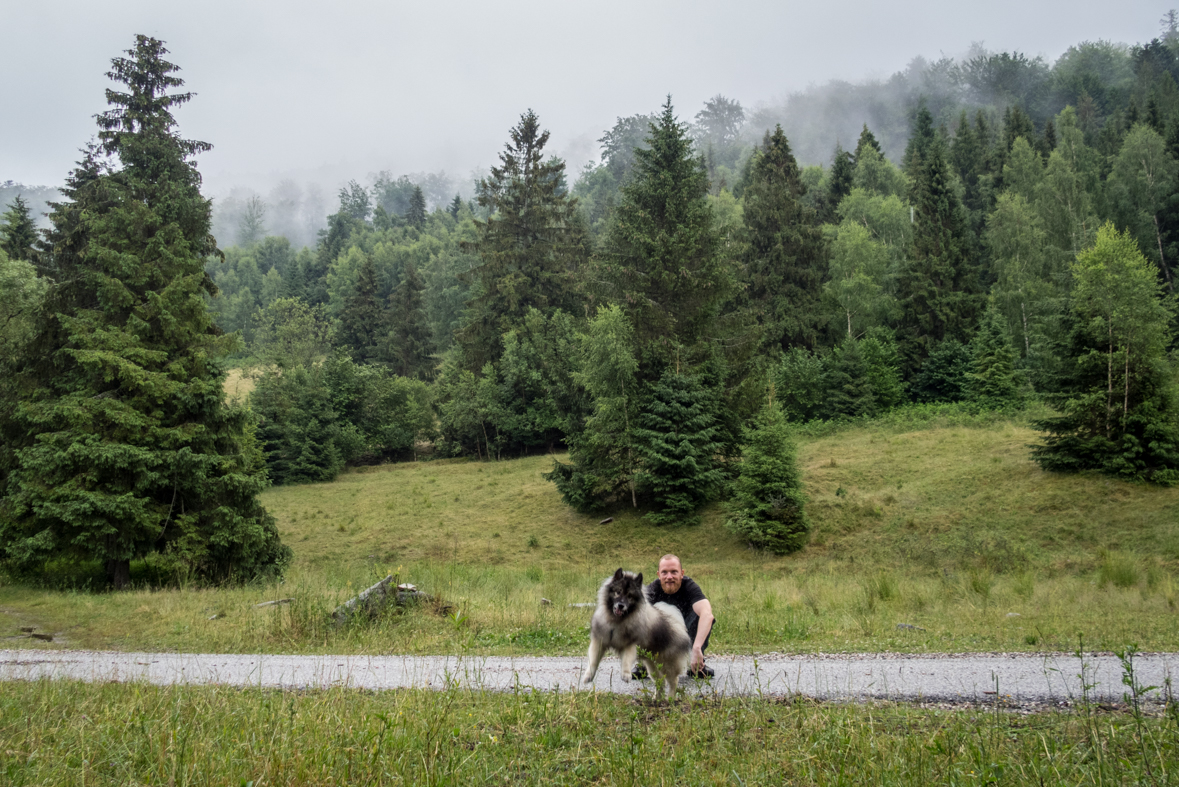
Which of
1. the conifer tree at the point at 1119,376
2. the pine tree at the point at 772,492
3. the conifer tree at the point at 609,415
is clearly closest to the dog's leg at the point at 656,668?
the pine tree at the point at 772,492

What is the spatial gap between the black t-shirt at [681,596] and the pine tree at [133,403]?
15.0m

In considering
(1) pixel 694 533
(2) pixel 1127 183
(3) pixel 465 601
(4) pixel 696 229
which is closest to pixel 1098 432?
(1) pixel 694 533

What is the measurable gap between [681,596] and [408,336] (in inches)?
2592

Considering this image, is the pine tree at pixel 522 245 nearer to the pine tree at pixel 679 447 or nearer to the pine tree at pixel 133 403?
the pine tree at pixel 679 447

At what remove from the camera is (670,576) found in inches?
257

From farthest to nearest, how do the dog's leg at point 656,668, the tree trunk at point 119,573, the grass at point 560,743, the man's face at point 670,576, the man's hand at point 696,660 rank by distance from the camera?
the tree trunk at point 119,573 < the man's face at point 670,576 < the man's hand at point 696,660 < the dog's leg at point 656,668 < the grass at point 560,743

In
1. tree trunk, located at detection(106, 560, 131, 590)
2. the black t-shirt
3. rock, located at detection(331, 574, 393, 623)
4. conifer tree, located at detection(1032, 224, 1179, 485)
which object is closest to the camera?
the black t-shirt

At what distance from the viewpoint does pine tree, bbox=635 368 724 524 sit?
88.4 feet

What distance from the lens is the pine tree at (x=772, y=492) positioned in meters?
23.4

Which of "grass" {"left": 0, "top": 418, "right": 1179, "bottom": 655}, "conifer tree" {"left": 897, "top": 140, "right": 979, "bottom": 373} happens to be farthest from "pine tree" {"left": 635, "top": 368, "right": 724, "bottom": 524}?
A: "conifer tree" {"left": 897, "top": 140, "right": 979, "bottom": 373}

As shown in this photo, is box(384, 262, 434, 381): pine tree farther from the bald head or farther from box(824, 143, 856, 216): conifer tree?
the bald head

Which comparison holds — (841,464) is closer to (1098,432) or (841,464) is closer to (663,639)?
(1098,432)

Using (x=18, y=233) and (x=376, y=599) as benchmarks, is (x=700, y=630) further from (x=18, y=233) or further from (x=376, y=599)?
(x=18, y=233)

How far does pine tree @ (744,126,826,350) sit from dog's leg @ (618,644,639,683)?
43.8 meters
